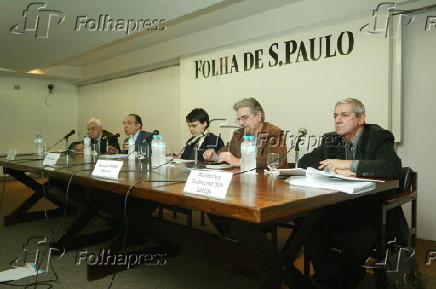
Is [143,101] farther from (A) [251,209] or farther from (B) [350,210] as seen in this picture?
(A) [251,209]

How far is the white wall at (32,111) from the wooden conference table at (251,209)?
19.1ft

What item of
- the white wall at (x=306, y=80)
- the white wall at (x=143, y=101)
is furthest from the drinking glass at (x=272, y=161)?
the white wall at (x=143, y=101)

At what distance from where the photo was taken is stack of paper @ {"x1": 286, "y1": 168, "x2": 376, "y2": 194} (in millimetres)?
1128

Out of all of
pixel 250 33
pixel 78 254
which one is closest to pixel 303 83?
pixel 250 33

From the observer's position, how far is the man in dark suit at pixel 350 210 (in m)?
1.48

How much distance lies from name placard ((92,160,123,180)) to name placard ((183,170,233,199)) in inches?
20.3

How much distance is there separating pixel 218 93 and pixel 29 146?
4551 mm

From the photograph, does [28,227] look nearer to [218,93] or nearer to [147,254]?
[147,254]

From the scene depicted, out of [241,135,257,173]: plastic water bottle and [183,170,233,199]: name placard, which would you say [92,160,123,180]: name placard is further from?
[241,135,257,173]: plastic water bottle

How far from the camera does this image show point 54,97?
712cm

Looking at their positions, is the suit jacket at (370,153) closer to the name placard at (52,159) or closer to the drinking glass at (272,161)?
the drinking glass at (272,161)

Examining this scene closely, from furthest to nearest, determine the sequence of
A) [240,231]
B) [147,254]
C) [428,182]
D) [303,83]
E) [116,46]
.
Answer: [116,46], [303,83], [428,182], [147,254], [240,231]

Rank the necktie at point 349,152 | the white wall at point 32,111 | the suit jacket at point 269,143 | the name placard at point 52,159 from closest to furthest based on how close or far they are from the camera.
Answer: the necktie at point 349,152 < the suit jacket at point 269,143 < the name placard at point 52,159 < the white wall at point 32,111

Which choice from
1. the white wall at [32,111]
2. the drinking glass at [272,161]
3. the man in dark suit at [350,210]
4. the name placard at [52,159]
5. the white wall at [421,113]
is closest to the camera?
the man in dark suit at [350,210]
